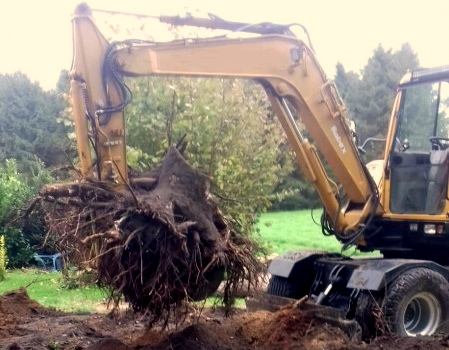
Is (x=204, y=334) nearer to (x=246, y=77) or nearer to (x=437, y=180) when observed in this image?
(x=246, y=77)

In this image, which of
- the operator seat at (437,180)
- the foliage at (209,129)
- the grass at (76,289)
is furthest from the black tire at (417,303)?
the foliage at (209,129)

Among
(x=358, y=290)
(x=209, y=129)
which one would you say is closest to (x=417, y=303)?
(x=358, y=290)

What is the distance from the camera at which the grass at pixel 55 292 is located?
10.1 metres

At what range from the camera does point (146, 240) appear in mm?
5723

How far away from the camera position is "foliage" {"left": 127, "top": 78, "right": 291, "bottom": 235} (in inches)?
425

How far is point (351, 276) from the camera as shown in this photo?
7.23m

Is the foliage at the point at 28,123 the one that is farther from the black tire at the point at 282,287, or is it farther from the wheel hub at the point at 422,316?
the wheel hub at the point at 422,316

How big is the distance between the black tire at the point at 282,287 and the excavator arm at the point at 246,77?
0.84 m

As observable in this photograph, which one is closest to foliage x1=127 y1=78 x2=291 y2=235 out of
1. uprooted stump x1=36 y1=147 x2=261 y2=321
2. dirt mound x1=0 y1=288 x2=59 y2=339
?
dirt mound x1=0 y1=288 x2=59 y2=339

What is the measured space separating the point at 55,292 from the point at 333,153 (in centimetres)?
608

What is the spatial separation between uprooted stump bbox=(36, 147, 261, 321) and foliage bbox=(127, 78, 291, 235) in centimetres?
423

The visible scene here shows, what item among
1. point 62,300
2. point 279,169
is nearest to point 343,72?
point 279,169

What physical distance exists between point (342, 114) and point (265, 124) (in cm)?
482

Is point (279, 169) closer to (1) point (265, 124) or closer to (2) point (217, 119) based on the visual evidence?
(1) point (265, 124)
